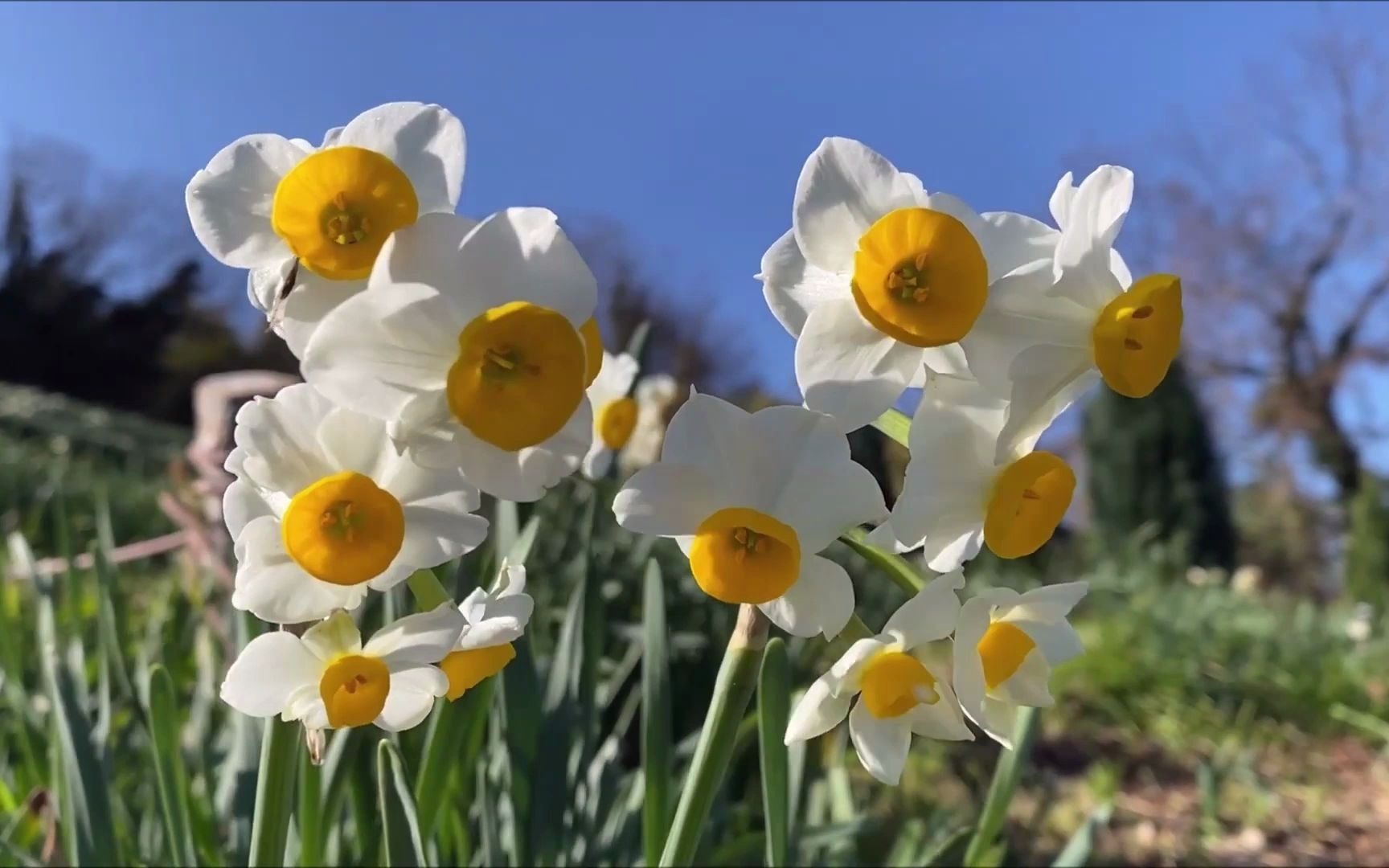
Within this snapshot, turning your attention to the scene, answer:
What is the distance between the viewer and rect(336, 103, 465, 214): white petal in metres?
0.36

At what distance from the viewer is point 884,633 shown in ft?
1.36

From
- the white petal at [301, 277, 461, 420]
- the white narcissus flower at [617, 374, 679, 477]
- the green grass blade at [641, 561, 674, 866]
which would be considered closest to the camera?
the white petal at [301, 277, 461, 420]

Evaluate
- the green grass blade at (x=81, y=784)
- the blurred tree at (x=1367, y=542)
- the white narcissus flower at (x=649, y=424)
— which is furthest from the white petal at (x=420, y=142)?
the blurred tree at (x=1367, y=542)

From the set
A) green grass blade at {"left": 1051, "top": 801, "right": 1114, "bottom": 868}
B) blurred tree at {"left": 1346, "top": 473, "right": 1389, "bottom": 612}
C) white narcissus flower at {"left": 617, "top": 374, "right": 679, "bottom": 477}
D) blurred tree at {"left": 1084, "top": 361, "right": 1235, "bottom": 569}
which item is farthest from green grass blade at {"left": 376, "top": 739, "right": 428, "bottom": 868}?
blurred tree at {"left": 1084, "top": 361, "right": 1235, "bottom": 569}

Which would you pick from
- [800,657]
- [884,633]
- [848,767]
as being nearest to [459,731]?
[884,633]

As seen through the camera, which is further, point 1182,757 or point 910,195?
point 1182,757

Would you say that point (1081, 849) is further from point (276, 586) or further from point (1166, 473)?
point (1166, 473)

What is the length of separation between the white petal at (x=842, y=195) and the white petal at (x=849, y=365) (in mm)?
30

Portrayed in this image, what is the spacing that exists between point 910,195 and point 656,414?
1811mm

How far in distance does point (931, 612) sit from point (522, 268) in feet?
0.73

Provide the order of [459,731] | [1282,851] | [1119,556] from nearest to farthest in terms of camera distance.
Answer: [459,731] < [1282,851] < [1119,556]

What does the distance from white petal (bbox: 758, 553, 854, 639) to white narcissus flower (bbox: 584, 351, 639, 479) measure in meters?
0.25

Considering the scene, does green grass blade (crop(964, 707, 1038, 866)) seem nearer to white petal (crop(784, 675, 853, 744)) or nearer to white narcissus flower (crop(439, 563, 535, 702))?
white petal (crop(784, 675, 853, 744))

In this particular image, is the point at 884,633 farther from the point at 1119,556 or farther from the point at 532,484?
the point at 1119,556
